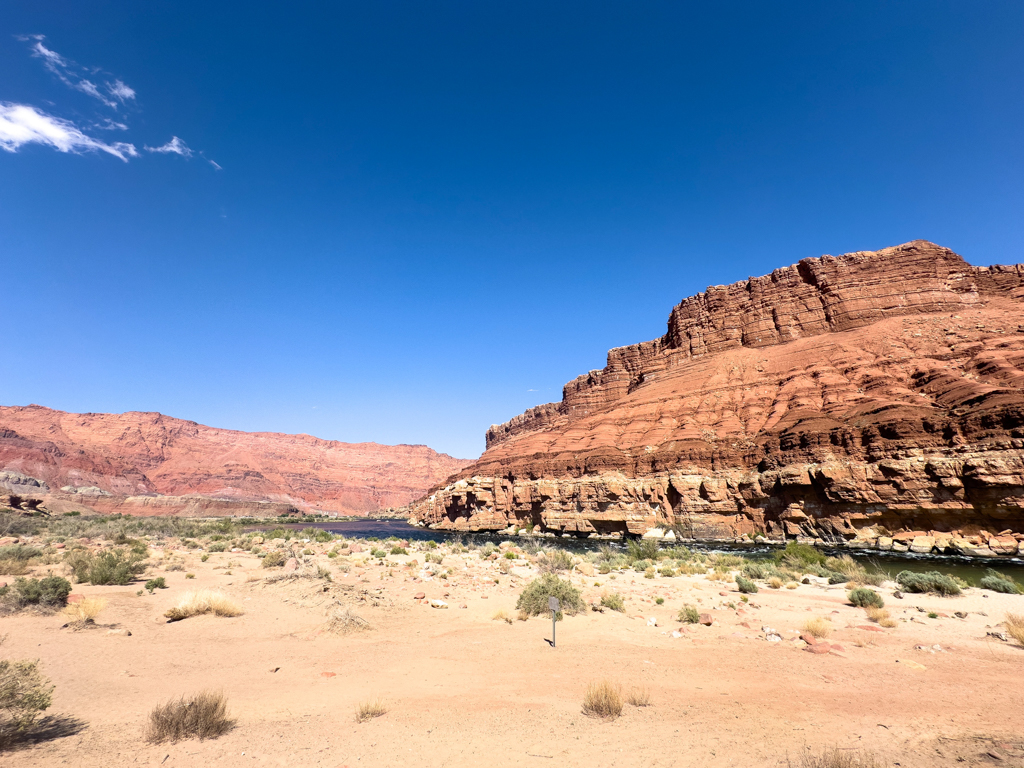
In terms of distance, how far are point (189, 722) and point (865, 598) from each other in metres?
13.0

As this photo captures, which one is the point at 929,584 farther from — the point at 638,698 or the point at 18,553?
the point at 18,553

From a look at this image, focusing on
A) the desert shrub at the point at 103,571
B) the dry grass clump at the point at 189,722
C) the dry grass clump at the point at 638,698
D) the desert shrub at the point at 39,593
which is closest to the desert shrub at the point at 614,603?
the dry grass clump at the point at 638,698

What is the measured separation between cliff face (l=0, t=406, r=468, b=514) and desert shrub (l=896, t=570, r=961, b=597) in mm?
105124

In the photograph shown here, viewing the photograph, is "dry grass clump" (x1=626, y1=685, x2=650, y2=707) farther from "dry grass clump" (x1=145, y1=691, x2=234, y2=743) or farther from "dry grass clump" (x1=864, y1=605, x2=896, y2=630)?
"dry grass clump" (x1=864, y1=605, x2=896, y2=630)

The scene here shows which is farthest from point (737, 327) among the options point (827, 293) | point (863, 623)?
point (863, 623)

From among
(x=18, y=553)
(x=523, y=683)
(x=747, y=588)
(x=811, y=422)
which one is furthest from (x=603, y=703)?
(x=811, y=422)

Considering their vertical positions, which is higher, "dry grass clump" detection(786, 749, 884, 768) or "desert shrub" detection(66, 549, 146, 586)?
"desert shrub" detection(66, 549, 146, 586)

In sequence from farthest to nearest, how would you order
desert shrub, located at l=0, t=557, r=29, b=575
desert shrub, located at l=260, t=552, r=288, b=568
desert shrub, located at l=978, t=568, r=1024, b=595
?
desert shrub, located at l=260, t=552, r=288, b=568 < desert shrub, located at l=0, t=557, r=29, b=575 < desert shrub, located at l=978, t=568, r=1024, b=595

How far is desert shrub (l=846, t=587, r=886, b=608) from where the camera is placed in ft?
32.4

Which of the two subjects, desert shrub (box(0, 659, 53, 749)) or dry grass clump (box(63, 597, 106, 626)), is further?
dry grass clump (box(63, 597, 106, 626))

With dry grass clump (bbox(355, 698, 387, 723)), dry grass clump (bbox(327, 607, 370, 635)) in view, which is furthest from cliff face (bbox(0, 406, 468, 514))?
dry grass clump (bbox(355, 698, 387, 723))

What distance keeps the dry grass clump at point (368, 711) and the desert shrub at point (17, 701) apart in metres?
3.00

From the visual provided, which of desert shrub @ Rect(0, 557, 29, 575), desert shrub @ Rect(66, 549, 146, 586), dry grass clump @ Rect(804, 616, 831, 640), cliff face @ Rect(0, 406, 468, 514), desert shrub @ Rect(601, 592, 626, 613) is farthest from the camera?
cliff face @ Rect(0, 406, 468, 514)

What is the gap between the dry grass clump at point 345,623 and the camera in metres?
A: 8.70
